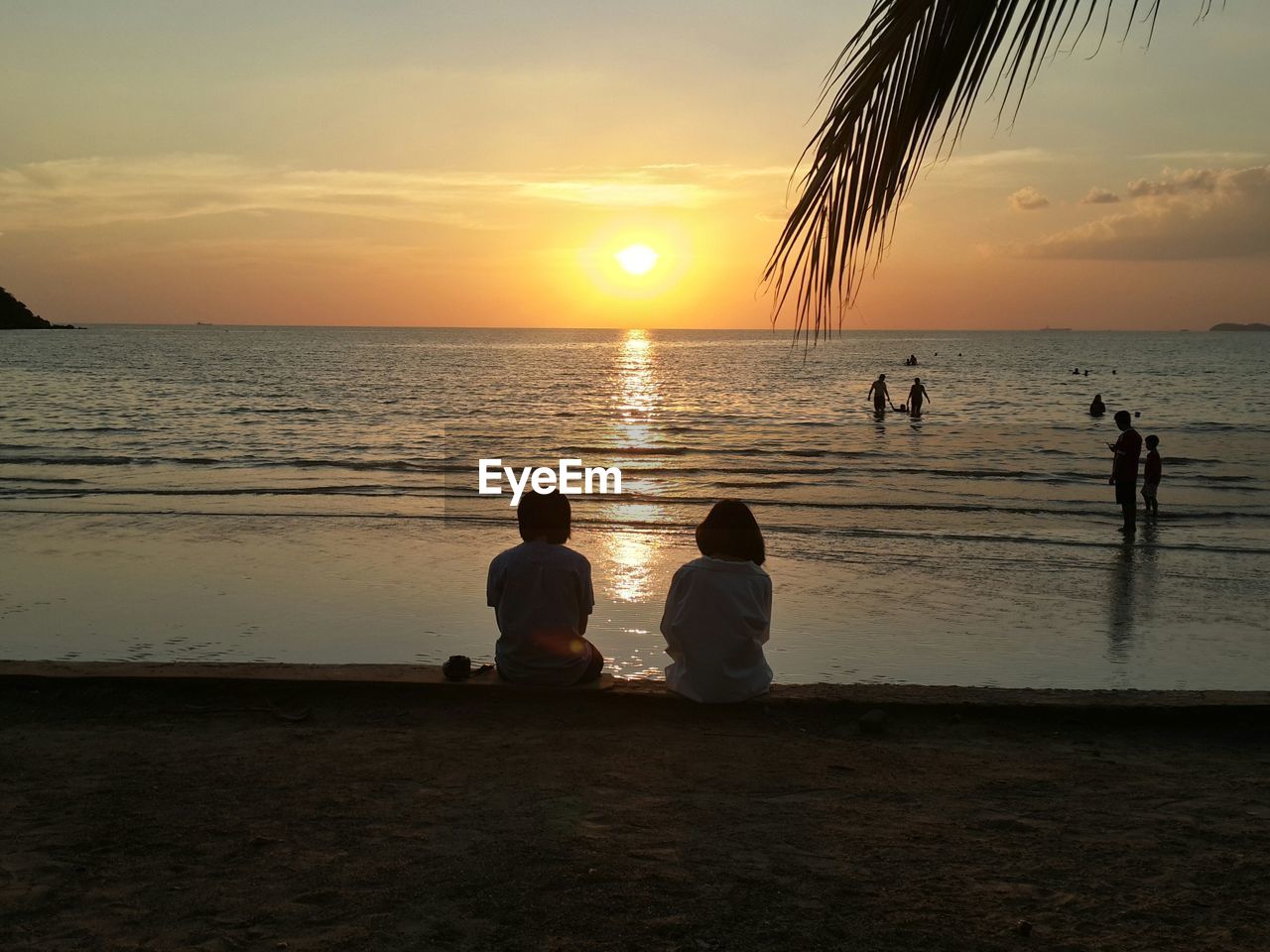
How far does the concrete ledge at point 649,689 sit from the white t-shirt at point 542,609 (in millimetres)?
131

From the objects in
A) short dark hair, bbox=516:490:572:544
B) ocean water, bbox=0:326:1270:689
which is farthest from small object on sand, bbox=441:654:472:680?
ocean water, bbox=0:326:1270:689

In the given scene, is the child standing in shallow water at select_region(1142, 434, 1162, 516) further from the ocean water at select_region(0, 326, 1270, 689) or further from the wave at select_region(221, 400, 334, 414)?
the wave at select_region(221, 400, 334, 414)

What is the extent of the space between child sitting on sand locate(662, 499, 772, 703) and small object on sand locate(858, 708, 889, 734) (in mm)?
634

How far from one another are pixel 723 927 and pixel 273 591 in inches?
317

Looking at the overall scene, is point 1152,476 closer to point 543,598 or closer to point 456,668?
point 543,598

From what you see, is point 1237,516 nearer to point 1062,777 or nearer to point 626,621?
A: point 626,621

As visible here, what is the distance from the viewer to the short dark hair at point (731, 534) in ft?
19.1

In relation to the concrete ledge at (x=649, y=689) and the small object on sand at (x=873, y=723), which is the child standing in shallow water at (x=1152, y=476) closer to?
the concrete ledge at (x=649, y=689)

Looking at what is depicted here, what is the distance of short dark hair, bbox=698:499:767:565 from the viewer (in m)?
5.83

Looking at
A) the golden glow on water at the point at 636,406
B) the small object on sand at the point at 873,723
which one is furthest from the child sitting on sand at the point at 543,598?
the golden glow on water at the point at 636,406

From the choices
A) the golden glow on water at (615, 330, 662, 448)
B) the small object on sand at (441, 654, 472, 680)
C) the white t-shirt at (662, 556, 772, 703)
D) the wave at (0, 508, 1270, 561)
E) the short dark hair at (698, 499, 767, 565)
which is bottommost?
the golden glow on water at (615, 330, 662, 448)

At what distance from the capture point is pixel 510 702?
19.9 feet

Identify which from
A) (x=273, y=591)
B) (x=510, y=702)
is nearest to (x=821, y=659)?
(x=510, y=702)

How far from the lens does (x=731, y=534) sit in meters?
5.83
